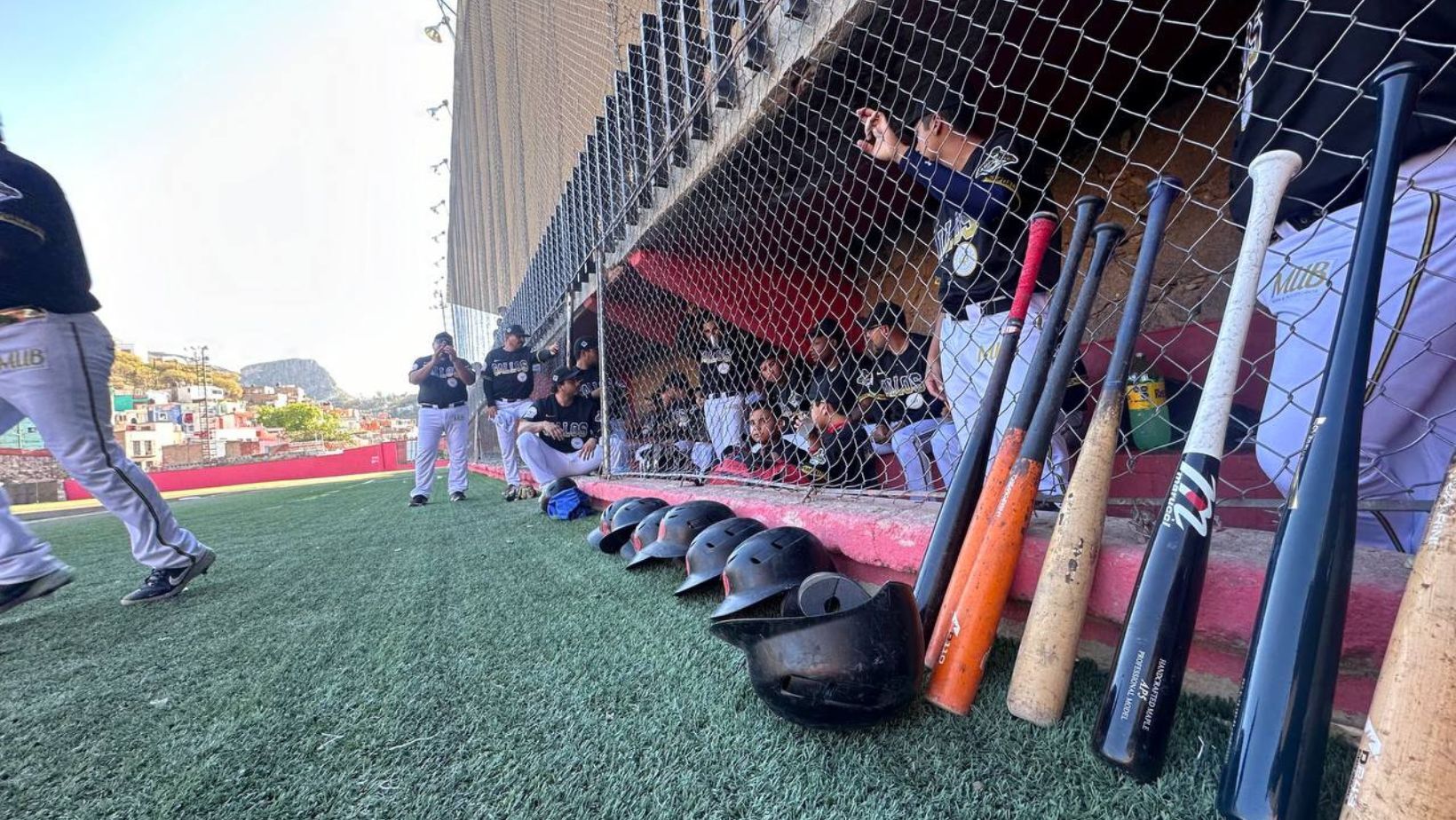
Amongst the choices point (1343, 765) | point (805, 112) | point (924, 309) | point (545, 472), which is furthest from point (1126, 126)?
point (545, 472)

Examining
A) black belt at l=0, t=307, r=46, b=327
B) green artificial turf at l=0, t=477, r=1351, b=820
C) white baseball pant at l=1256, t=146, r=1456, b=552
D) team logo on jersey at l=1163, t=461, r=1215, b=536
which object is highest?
black belt at l=0, t=307, r=46, b=327

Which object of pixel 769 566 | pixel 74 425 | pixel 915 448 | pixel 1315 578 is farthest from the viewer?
pixel 915 448

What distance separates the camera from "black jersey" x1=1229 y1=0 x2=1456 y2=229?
87 cm

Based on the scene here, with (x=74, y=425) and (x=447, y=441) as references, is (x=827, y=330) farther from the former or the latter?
(x=447, y=441)

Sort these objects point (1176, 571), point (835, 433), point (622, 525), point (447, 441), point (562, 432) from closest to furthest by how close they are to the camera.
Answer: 1. point (1176, 571)
2. point (622, 525)
3. point (835, 433)
4. point (562, 432)
5. point (447, 441)

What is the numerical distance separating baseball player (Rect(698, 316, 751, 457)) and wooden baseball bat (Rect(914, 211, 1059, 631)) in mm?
3330

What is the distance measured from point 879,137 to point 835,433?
1.75 metres

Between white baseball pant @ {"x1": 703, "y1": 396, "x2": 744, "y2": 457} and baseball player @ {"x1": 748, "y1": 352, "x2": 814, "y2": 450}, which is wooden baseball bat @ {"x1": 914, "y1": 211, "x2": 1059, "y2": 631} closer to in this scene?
baseball player @ {"x1": 748, "y1": 352, "x2": 814, "y2": 450}

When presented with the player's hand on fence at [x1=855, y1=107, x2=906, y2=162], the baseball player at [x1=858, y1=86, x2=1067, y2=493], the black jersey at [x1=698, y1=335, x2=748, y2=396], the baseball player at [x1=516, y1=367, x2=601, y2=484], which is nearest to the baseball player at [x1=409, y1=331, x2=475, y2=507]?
the baseball player at [x1=516, y1=367, x2=601, y2=484]

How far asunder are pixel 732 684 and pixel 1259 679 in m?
0.80

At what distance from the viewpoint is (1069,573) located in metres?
0.88

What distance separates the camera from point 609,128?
4.46 m

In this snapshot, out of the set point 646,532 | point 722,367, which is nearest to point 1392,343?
point 646,532

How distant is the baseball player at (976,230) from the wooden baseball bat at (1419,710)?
3.38ft
